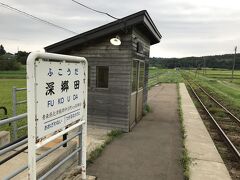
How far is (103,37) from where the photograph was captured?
7.58 meters

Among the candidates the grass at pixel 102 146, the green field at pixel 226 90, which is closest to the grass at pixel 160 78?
the green field at pixel 226 90

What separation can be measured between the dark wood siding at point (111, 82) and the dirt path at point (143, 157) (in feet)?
2.71

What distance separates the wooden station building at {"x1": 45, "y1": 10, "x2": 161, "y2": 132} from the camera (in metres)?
7.31

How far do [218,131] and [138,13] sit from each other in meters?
5.11

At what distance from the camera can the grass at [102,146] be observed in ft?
17.4

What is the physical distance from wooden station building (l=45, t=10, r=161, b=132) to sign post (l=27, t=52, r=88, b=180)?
3.84 m

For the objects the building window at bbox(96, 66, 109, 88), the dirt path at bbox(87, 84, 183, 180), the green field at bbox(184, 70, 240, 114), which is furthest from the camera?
the green field at bbox(184, 70, 240, 114)

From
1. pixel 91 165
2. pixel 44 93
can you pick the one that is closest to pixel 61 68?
pixel 44 93

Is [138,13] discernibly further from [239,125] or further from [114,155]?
[239,125]

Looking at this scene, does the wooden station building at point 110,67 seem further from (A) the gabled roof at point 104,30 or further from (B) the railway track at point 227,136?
(B) the railway track at point 227,136

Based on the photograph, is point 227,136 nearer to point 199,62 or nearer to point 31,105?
point 31,105

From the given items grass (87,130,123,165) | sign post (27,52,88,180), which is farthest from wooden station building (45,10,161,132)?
sign post (27,52,88,180)

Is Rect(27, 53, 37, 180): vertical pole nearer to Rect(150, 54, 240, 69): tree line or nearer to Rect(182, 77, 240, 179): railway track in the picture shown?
Rect(182, 77, 240, 179): railway track

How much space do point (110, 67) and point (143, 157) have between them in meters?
3.22
